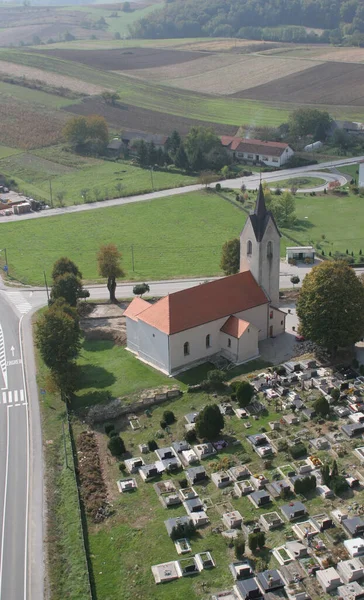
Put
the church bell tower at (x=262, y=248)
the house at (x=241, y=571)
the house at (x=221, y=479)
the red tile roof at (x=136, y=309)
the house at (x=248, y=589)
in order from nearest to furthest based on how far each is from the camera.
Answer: the house at (x=248, y=589) → the house at (x=241, y=571) → the house at (x=221, y=479) → the church bell tower at (x=262, y=248) → the red tile roof at (x=136, y=309)

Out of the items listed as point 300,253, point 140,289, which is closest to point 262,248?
point 140,289

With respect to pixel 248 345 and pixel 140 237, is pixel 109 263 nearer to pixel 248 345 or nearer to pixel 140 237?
pixel 248 345

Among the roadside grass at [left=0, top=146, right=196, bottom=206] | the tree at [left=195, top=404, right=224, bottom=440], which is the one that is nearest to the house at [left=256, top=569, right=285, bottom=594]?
the tree at [left=195, top=404, right=224, bottom=440]

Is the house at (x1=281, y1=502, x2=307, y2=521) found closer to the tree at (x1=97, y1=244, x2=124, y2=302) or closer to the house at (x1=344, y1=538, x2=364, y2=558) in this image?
the house at (x1=344, y1=538, x2=364, y2=558)

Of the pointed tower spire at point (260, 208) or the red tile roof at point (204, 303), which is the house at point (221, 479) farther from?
the pointed tower spire at point (260, 208)

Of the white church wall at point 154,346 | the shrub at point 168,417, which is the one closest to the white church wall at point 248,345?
the white church wall at point 154,346

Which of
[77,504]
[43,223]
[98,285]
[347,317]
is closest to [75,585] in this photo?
[77,504]

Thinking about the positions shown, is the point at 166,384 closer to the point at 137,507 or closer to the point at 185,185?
the point at 137,507
